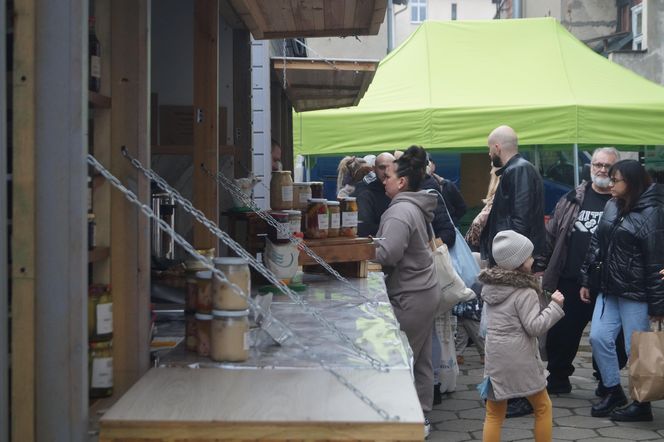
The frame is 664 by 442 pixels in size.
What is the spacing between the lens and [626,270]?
651 centimetres

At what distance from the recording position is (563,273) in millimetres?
7391

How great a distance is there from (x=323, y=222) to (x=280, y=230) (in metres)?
0.81

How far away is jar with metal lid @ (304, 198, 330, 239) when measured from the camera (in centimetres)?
536

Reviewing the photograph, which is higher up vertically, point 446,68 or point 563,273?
point 446,68

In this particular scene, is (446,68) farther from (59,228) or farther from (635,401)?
(59,228)

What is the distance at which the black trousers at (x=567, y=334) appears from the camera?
7.43 metres

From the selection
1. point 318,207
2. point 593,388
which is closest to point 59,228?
point 318,207

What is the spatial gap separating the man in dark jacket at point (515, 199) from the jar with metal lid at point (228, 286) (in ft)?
13.9

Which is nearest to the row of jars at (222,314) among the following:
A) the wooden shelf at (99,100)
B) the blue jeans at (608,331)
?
the wooden shelf at (99,100)

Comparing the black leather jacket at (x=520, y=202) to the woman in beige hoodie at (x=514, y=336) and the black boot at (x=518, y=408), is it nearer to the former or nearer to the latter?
the black boot at (x=518, y=408)

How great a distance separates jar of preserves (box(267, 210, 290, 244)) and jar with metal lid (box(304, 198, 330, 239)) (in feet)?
1.93

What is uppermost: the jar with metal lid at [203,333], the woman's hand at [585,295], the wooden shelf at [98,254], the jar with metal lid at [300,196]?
the jar with metal lid at [300,196]

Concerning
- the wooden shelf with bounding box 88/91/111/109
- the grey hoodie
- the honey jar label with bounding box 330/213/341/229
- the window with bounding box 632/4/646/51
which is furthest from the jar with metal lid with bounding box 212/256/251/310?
the window with bounding box 632/4/646/51

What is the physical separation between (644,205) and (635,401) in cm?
132
